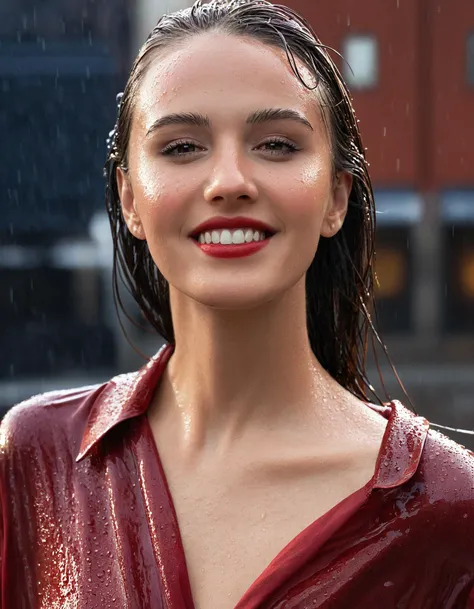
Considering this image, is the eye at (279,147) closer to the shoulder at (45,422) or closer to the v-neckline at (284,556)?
the v-neckline at (284,556)

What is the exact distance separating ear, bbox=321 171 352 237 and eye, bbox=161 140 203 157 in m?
0.29

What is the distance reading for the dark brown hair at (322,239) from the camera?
6.31 ft

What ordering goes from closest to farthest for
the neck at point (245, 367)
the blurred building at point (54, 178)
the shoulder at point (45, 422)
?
the neck at point (245, 367) < the shoulder at point (45, 422) < the blurred building at point (54, 178)

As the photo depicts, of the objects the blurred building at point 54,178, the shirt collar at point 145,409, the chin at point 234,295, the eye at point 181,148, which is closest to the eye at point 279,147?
the eye at point 181,148

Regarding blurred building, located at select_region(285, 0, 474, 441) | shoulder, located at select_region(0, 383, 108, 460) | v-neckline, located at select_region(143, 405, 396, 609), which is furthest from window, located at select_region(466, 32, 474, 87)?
v-neckline, located at select_region(143, 405, 396, 609)

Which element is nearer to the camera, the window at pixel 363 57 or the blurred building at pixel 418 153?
the blurred building at pixel 418 153

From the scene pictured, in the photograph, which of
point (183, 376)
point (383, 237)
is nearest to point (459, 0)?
point (383, 237)

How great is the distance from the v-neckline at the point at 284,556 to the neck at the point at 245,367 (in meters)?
0.23

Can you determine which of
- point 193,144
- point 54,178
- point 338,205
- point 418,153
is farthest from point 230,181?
point 418,153

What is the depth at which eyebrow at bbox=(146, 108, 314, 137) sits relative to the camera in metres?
1.81

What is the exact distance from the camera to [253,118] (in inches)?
71.2

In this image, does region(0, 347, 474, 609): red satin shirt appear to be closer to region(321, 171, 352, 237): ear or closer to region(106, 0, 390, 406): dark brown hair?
region(106, 0, 390, 406): dark brown hair

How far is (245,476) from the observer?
1916 mm

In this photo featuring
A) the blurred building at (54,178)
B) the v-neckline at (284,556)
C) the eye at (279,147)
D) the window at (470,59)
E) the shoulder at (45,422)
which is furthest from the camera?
the window at (470,59)
